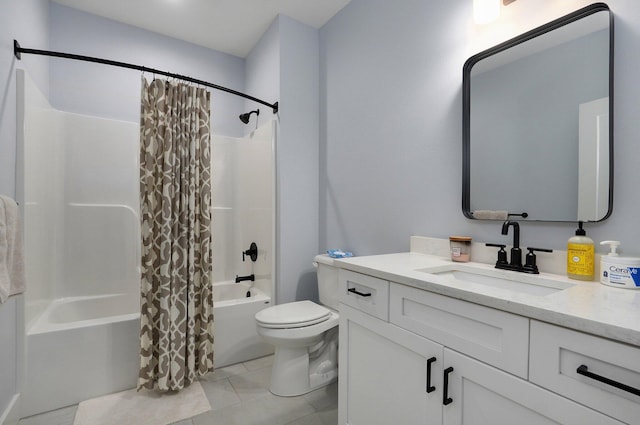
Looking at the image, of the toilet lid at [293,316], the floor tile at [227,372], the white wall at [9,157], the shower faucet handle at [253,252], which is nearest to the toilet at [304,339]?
the toilet lid at [293,316]

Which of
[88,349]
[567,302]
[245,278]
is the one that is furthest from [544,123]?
[88,349]

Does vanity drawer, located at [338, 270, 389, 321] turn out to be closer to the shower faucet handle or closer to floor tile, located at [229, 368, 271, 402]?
floor tile, located at [229, 368, 271, 402]

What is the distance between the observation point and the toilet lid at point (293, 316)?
1797 millimetres

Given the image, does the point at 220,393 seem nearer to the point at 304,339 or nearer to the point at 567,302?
the point at 304,339

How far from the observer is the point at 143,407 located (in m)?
1.75

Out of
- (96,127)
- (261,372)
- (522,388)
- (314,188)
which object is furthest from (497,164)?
(96,127)

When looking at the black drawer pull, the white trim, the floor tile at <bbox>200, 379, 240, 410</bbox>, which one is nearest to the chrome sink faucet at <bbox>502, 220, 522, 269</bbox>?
the black drawer pull

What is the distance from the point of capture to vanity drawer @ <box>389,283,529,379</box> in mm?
748

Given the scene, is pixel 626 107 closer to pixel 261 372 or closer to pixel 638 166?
pixel 638 166

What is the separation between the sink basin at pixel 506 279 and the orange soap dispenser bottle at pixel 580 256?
0.07m

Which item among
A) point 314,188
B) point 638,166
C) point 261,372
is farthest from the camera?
point 314,188

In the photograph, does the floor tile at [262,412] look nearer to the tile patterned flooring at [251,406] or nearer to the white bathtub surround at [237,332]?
the tile patterned flooring at [251,406]

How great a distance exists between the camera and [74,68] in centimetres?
239

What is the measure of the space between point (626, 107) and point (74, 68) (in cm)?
341
